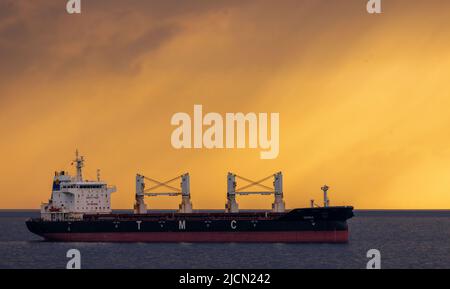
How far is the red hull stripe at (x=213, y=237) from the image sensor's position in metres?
73.2

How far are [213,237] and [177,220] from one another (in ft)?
14.1

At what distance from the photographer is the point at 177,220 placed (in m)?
76.5

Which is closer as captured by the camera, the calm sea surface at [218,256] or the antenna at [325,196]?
the calm sea surface at [218,256]

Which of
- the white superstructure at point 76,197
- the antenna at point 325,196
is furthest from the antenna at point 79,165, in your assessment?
the antenna at point 325,196

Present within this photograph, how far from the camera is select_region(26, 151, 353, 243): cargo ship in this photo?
7300cm

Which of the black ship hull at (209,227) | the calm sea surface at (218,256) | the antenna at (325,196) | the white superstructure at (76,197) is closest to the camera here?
the calm sea surface at (218,256)

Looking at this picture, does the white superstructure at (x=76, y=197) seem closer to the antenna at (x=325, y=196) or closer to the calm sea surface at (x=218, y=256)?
the calm sea surface at (x=218, y=256)

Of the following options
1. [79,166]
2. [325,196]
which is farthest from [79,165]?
[325,196]

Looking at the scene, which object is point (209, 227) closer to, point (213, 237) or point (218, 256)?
point (213, 237)

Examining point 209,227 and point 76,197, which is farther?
point 76,197

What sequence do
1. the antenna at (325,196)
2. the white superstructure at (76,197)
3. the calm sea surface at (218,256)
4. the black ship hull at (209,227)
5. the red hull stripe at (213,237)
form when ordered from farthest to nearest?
the white superstructure at (76,197), the antenna at (325,196), the red hull stripe at (213,237), the black ship hull at (209,227), the calm sea surface at (218,256)

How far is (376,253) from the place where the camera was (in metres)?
64.9
